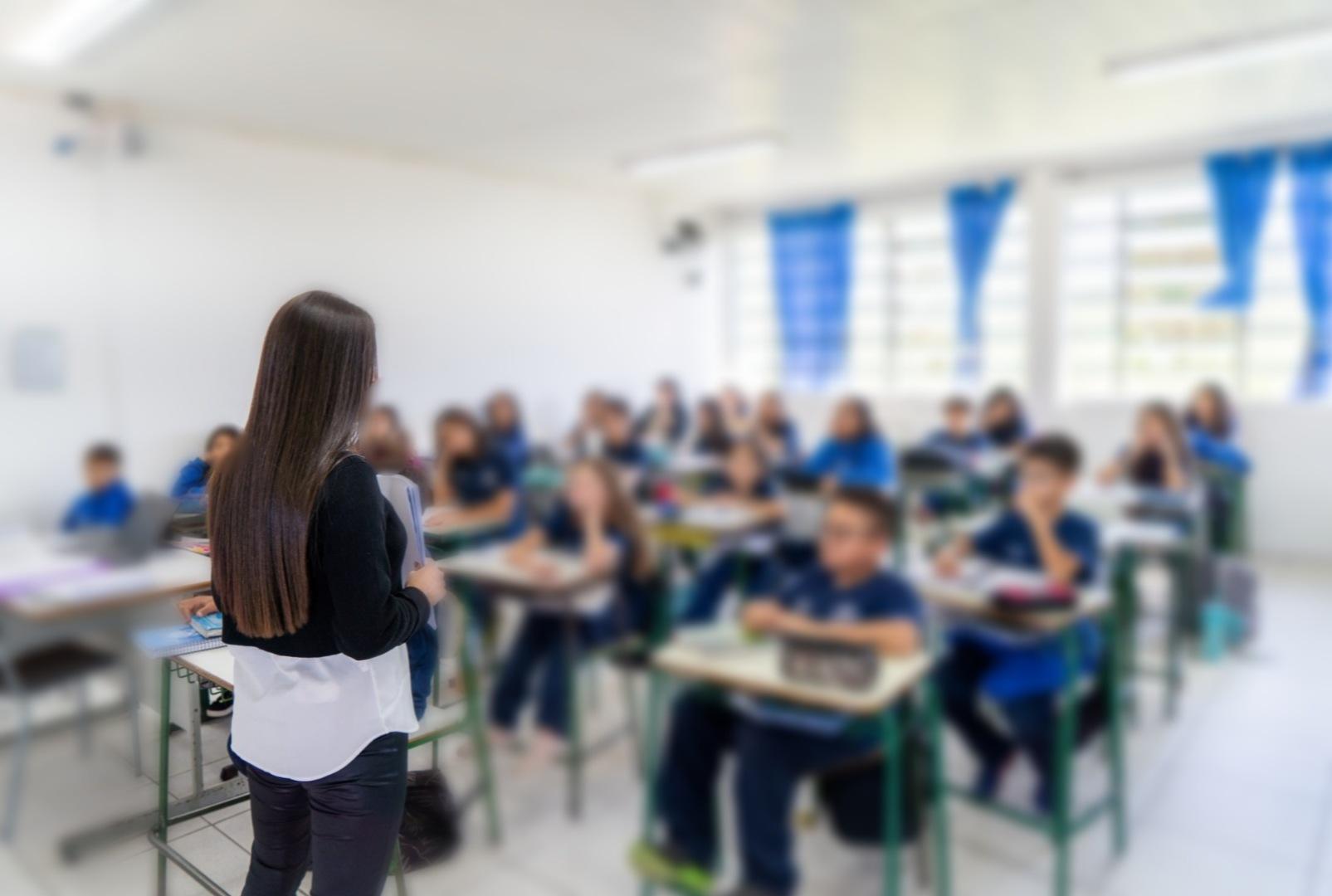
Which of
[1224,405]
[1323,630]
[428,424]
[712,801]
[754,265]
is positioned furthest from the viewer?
[754,265]

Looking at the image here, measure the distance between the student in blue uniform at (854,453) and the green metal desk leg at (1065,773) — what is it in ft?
11.2

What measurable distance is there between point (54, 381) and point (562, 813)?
377 centimetres

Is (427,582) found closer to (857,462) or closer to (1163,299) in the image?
(857,462)

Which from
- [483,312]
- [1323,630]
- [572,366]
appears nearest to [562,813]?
[483,312]

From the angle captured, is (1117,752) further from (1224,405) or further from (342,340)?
(1224,405)

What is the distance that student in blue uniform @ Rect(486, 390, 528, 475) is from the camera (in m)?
7.56

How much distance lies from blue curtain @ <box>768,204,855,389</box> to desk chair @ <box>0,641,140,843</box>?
35.3 ft

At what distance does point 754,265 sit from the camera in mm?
12203

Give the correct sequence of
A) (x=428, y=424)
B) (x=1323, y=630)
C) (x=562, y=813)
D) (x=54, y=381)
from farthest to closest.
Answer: (x=1323, y=630), (x=562, y=813), (x=54, y=381), (x=428, y=424)

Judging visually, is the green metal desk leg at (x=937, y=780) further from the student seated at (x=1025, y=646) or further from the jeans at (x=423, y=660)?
the jeans at (x=423, y=660)

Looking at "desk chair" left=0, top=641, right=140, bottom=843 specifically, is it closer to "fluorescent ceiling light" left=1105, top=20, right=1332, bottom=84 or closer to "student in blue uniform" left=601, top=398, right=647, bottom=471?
"fluorescent ceiling light" left=1105, top=20, right=1332, bottom=84

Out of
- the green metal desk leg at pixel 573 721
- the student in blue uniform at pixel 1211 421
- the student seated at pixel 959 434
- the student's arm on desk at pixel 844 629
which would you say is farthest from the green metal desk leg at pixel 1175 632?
the green metal desk leg at pixel 573 721

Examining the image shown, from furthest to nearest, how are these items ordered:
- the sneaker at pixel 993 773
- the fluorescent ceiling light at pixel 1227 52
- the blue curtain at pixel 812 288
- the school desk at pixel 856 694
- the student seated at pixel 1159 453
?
the blue curtain at pixel 812 288 → the student seated at pixel 1159 453 → the fluorescent ceiling light at pixel 1227 52 → the sneaker at pixel 993 773 → the school desk at pixel 856 694

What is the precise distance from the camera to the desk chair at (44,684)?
A: 34cm
